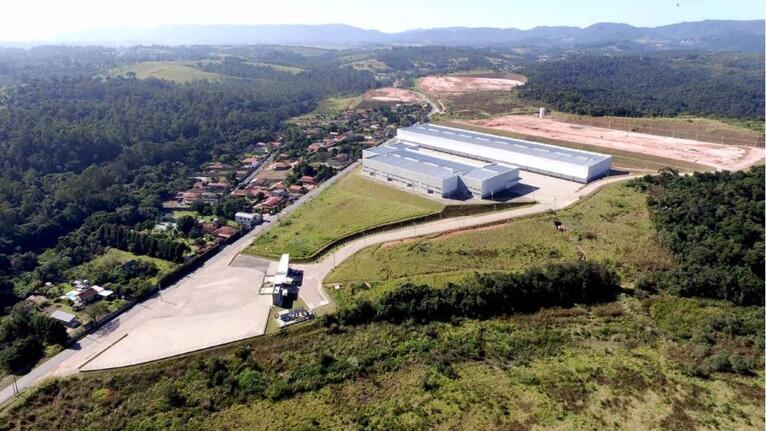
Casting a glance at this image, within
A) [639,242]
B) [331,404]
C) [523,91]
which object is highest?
[523,91]

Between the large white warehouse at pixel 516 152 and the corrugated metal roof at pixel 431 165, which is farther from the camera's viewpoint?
the large white warehouse at pixel 516 152

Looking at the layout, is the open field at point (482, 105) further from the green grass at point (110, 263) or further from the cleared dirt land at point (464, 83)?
the green grass at point (110, 263)

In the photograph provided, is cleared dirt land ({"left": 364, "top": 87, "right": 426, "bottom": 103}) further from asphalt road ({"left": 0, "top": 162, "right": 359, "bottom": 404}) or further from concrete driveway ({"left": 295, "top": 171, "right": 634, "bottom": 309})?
asphalt road ({"left": 0, "top": 162, "right": 359, "bottom": 404})

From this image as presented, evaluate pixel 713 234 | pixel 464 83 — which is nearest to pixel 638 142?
pixel 713 234

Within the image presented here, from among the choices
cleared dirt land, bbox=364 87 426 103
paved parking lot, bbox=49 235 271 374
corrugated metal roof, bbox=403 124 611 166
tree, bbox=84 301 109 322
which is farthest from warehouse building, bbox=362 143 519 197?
cleared dirt land, bbox=364 87 426 103

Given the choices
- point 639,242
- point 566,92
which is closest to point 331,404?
point 639,242

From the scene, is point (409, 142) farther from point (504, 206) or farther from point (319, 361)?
point (319, 361)

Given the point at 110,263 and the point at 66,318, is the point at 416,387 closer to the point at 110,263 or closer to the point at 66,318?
the point at 66,318

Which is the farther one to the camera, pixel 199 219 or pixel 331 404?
pixel 199 219

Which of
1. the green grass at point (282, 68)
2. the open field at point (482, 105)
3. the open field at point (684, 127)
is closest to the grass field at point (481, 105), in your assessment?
the open field at point (482, 105)
